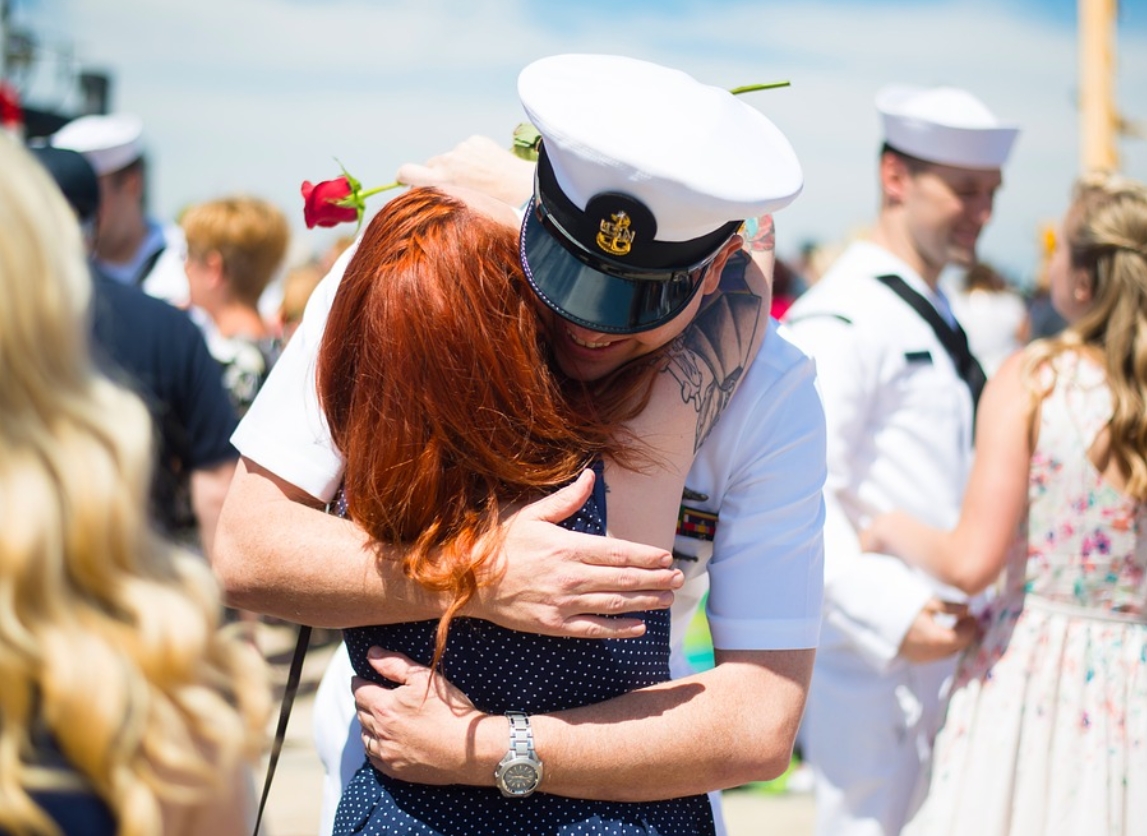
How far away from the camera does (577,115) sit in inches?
62.4

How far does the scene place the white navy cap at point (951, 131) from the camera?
3.84m

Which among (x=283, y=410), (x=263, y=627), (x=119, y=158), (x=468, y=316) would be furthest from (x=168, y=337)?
(x=263, y=627)

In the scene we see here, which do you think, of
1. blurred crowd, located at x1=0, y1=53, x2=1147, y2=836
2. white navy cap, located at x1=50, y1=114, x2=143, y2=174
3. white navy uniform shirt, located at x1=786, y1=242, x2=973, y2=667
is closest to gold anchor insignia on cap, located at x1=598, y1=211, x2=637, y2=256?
blurred crowd, located at x1=0, y1=53, x2=1147, y2=836

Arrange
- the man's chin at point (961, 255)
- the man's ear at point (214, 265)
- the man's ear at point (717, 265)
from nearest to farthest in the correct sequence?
the man's ear at point (717, 265)
the man's chin at point (961, 255)
the man's ear at point (214, 265)

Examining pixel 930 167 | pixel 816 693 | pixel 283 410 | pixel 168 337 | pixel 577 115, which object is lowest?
pixel 816 693

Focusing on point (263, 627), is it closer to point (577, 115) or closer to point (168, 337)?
point (168, 337)

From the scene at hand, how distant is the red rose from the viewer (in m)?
2.14

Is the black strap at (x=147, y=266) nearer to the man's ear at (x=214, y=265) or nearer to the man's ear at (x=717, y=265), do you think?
the man's ear at (x=214, y=265)

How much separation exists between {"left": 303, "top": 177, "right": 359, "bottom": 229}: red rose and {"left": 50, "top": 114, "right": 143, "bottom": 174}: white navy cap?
346cm

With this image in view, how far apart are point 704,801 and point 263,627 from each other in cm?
552

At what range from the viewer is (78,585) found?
105 cm

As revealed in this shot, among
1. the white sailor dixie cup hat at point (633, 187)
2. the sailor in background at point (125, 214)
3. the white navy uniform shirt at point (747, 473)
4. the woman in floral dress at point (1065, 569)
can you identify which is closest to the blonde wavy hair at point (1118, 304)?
the woman in floral dress at point (1065, 569)

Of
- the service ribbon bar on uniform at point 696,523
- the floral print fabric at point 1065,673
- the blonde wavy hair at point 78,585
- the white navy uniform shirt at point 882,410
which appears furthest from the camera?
the white navy uniform shirt at point 882,410

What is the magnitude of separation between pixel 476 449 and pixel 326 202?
0.79m
